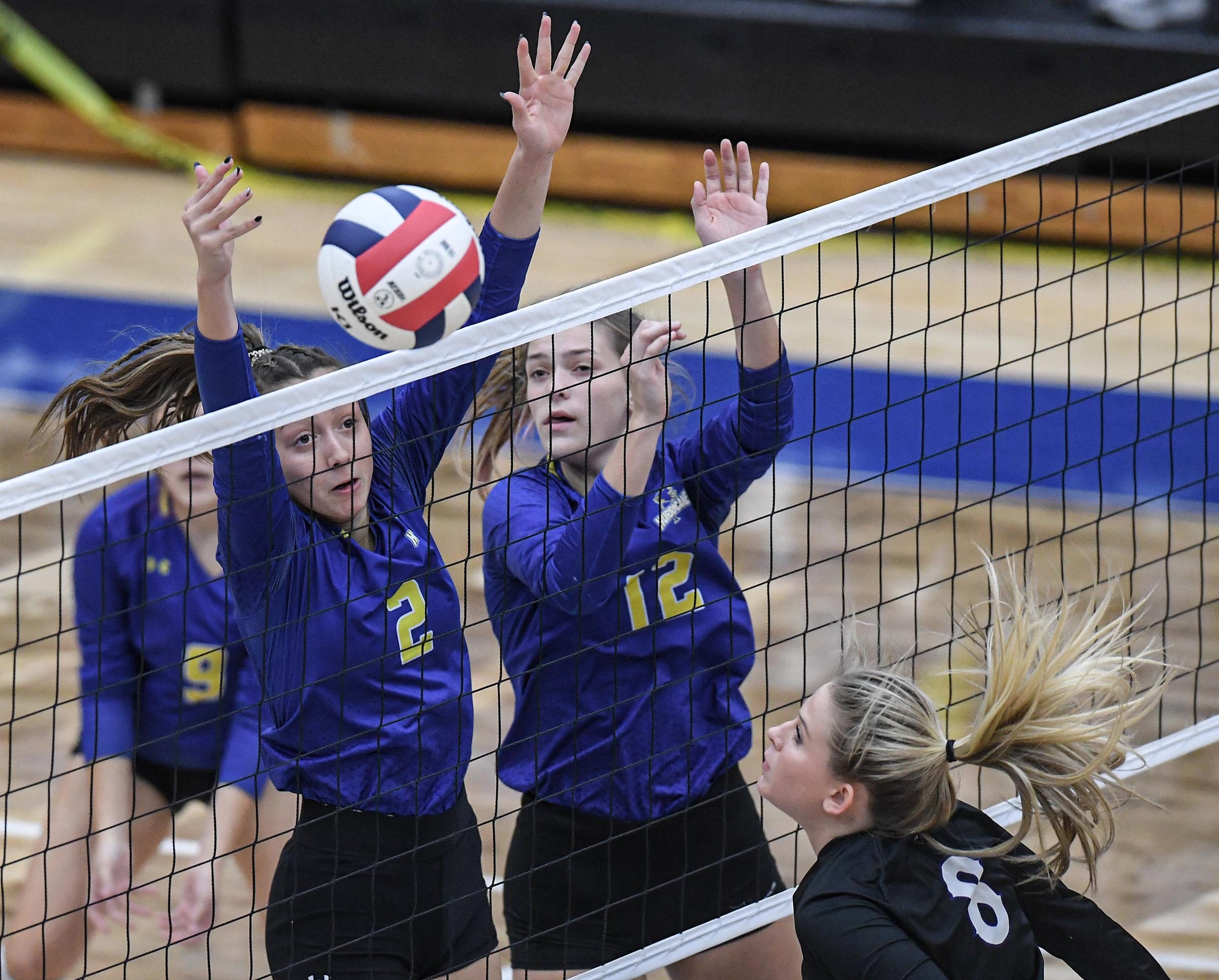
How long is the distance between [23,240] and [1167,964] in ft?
24.7

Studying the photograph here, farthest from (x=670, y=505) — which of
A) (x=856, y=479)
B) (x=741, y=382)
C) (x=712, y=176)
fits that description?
(x=856, y=479)

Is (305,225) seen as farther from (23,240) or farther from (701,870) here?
(701,870)

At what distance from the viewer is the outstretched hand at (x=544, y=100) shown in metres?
2.92

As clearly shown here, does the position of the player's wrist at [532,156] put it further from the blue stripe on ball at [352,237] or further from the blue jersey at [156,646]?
the blue jersey at [156,646]

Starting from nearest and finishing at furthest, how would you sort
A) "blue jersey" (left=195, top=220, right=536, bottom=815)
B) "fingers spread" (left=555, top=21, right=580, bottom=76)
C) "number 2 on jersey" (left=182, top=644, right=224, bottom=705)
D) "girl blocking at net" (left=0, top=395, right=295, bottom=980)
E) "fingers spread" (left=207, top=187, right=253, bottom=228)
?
1. "fingers spread" (left=207, top=187, right=253, bottom=228)
2. "blue jersey" (left=195, top=220, right=536, bottom=815)
3. "fingers spread" (left=555, top=21, right=580, bottom=76)
4. "girl blocking at net" (left=0, top=395, right=295, bottom=980)
5. "number 2 on jersey" (left=182, top=644, right=224, bottom=705)

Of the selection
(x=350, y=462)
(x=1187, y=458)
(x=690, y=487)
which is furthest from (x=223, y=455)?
(x=1187, y=458)

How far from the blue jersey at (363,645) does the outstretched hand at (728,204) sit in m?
0.54

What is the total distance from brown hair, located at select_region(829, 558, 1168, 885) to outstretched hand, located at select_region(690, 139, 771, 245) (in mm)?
896

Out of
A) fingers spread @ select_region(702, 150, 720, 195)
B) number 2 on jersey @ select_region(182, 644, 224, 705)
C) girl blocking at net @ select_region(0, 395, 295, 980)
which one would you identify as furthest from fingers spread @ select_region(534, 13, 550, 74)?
number 2 on jersey @ select_region(182, 644, 224, 705)

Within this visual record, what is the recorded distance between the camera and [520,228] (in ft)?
9.71

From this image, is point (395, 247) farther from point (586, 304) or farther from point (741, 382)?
point (741, 382)

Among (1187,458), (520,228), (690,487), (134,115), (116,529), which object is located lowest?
(1187,458)

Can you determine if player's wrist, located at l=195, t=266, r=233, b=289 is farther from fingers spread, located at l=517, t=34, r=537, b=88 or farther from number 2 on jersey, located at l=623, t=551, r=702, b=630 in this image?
number 2 on jersey, located at l=623, t=551, r=702, b=630

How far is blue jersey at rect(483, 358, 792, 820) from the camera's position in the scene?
2959mm
